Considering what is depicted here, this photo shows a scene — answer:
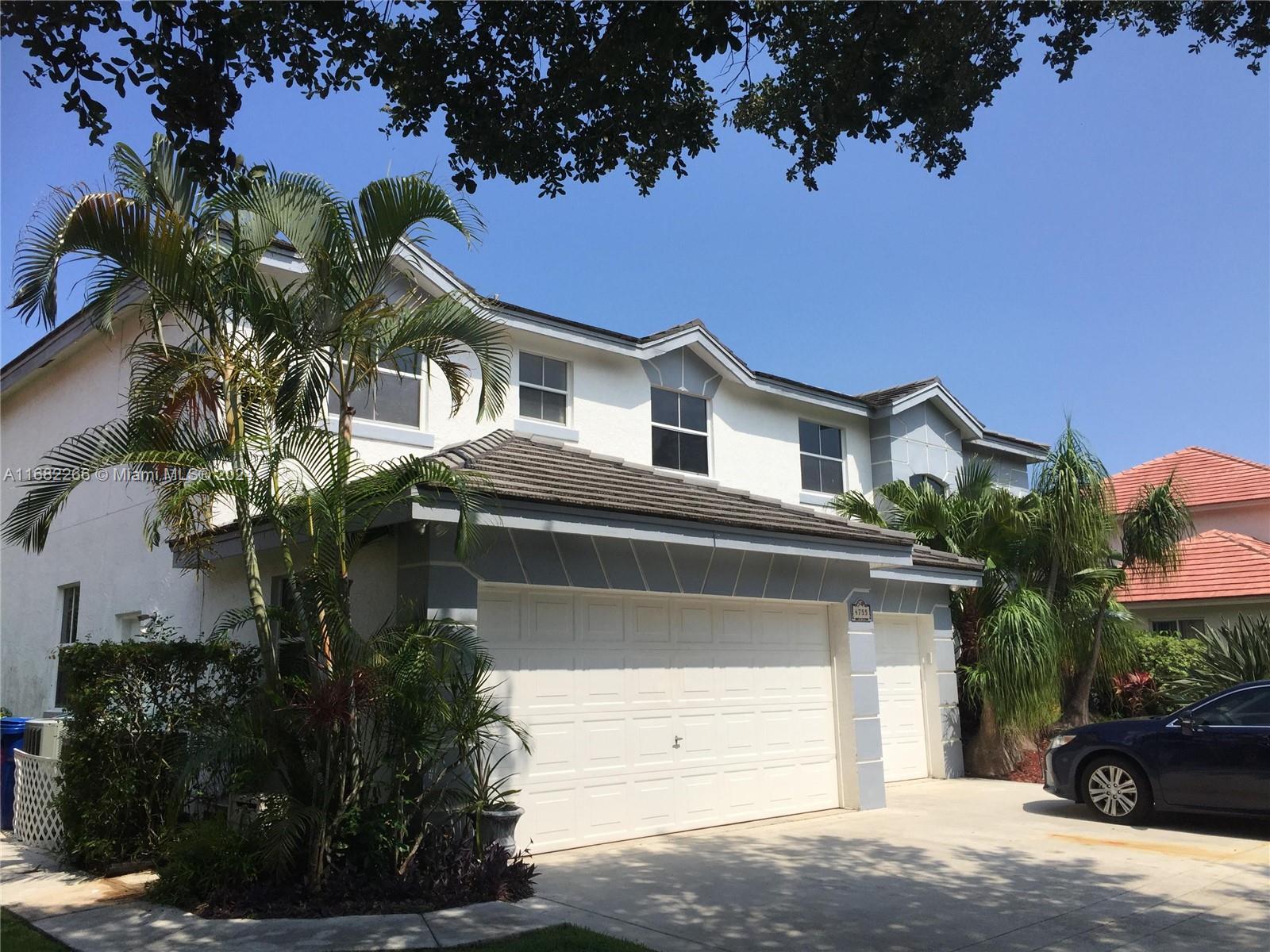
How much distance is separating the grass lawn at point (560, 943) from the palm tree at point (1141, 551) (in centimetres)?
1136

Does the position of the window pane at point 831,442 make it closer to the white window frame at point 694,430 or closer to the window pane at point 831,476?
the window pane at point 831,476

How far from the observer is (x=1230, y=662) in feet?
48.5

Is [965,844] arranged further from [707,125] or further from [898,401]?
[898,401]

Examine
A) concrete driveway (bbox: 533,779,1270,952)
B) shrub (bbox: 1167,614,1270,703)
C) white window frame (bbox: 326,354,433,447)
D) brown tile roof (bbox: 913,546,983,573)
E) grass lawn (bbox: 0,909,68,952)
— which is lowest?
concrete driveway (bbox: 533,779,1270,952)

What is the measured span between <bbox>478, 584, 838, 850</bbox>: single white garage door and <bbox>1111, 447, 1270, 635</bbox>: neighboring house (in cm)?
846

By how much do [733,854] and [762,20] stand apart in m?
6.98

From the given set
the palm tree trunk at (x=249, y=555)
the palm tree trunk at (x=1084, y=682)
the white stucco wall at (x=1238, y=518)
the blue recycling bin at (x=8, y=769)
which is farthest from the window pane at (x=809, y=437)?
the blue recycling bin at (x=8, y=769)

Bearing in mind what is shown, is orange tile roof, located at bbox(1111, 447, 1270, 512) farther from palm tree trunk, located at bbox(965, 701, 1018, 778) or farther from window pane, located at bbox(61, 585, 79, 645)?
window pane, located at bbox(61, 585, 79, 645)

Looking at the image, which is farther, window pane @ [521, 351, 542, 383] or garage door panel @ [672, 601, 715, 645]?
window pane @ [521, 351, 542, 383]

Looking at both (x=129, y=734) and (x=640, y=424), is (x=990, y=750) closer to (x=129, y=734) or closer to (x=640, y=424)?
(x=640, y=424)

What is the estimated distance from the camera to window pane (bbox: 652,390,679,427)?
52.7 ft

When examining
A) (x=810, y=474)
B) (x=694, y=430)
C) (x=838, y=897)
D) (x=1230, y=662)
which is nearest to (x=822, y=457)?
(x=810, y=474)

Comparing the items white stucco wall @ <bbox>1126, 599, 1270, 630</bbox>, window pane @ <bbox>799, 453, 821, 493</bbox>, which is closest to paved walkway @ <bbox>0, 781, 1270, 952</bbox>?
window pane @ <bbox>799, 453, 821, 493</bbox>

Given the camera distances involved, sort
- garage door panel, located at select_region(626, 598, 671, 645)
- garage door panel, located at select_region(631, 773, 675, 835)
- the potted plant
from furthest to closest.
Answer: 1. garage door panel, located at select_region(626, 598, 671, 645)
2. garage door panel, located at select_region(631, 773, 675, 835)
3. the potted plant
